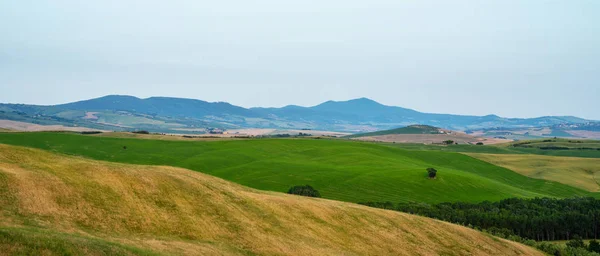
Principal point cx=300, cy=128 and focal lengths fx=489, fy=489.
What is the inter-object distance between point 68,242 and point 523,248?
6187 centimetres

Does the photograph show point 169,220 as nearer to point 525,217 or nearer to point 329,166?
point 525,217

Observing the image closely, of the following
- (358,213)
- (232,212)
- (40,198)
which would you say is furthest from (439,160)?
(40,198)

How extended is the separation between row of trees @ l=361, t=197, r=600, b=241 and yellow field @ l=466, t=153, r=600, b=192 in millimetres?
49147

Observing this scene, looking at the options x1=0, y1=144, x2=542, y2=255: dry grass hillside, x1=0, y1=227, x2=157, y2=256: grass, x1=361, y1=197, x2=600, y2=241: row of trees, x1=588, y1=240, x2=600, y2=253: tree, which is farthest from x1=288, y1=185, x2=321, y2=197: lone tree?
x1=0, y1=227, x2=157, y2=256: grass

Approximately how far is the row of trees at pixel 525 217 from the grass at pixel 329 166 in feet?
41.2

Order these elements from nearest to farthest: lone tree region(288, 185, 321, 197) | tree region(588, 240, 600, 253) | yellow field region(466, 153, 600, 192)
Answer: tree region(588, 240, 600, 253) < lone tree region(288, 185, 321, 197) < yellow field region(466, 153, 600, 192)

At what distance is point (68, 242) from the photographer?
31.1 m

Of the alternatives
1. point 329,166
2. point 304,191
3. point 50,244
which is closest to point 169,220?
point 50,244

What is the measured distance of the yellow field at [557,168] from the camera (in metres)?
151

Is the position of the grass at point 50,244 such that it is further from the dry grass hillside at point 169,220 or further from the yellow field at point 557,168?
the yellow field at point 557,168

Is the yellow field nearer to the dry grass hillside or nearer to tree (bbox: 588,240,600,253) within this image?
tree (bbox: 588,240,600,253)

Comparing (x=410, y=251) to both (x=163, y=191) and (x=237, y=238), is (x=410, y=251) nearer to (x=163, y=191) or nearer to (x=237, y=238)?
(x=237, y=238)

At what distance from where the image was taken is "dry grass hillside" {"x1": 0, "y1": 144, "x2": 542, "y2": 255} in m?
35.8

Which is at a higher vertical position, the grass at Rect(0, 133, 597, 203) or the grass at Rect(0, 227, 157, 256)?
the grass at Rect(0, 227, 157, 256)
